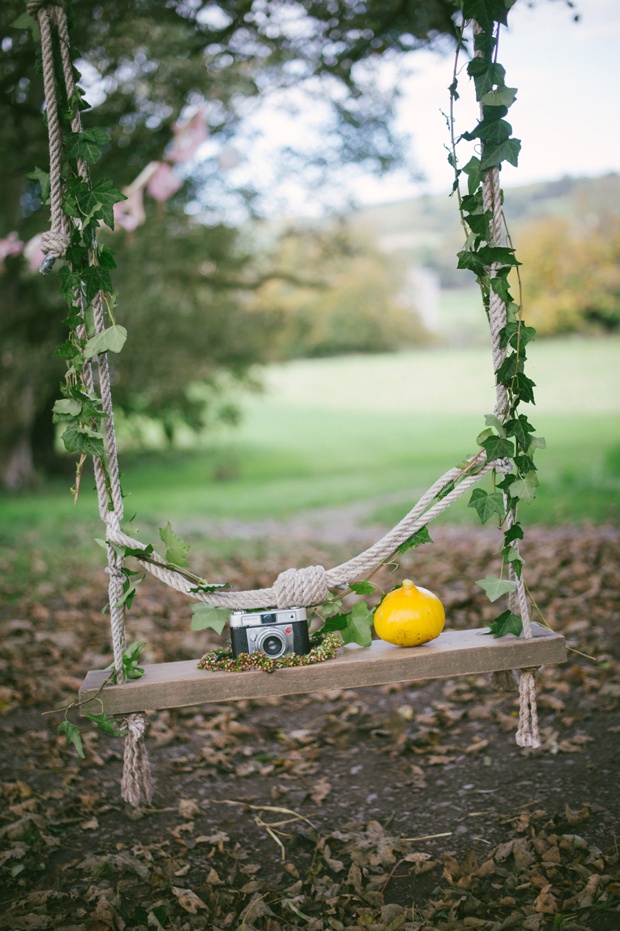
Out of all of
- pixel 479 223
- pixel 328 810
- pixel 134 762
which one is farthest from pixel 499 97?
pixel 328 810

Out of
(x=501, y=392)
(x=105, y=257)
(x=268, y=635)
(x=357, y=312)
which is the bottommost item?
(x=268, y=635)

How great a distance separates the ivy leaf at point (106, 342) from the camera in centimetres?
228

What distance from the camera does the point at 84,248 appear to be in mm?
2367

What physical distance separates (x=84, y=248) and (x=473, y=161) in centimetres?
116

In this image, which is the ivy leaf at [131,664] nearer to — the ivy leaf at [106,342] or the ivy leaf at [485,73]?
the ivy leaf at [106,342]

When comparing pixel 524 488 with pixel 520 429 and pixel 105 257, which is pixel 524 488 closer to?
pixel 520 429

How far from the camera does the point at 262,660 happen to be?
2.37 m

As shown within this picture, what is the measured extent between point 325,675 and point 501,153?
1583 millimetres

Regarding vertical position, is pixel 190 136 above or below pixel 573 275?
below

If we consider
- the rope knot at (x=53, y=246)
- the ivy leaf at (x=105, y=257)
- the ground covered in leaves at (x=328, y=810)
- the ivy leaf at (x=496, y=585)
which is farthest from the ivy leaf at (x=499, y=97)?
the ground covered in leaves at (x=328, y=810)

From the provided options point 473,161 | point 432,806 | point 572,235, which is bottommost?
point 432,806

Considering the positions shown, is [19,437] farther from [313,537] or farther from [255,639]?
[255,639]

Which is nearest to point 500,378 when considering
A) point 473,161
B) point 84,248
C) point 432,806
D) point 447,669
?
point 473,161

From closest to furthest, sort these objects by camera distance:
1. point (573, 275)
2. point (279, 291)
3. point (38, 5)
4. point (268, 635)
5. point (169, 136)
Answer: point (38, 5), point (268, 635), point (169, 136), point (573, 275), point (279, 291)
